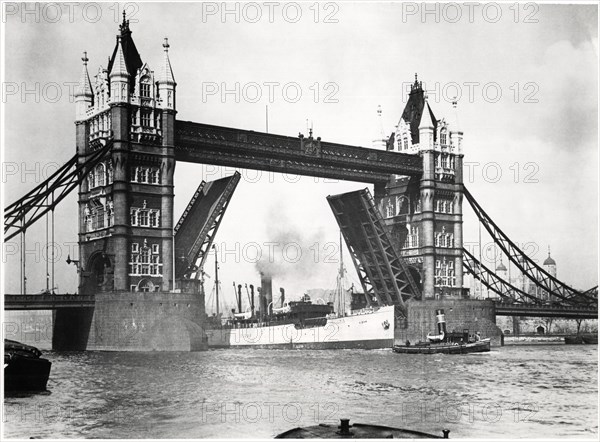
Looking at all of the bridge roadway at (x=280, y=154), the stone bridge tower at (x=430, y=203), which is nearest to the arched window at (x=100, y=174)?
the bridge roadway at (x=280, y=154)

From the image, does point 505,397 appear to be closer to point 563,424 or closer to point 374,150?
point 563,424

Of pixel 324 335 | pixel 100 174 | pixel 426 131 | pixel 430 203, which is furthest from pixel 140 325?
pixel 426 131

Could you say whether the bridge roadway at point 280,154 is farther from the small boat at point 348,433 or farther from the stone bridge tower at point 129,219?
the small boat at point 348,433

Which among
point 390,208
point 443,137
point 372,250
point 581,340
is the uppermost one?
point 443,137

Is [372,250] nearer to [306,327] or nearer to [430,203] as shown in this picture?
[430,203]

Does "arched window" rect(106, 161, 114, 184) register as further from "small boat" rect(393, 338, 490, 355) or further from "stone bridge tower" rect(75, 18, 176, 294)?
"small boat" rect(393, 338, 490, 355)
